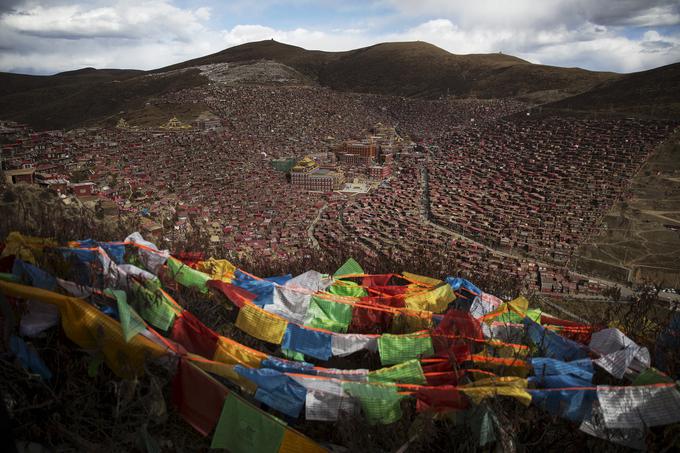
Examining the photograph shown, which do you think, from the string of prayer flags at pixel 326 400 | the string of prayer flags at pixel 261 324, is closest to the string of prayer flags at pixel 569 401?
the string of prayer flags at pixel 326 400

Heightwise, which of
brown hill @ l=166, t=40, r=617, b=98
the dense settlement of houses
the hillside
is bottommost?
the dense settlement of houses

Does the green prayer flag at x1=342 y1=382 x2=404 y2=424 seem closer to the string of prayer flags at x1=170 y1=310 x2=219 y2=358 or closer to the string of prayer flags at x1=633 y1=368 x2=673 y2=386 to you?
the string of prayer flags at x1=170 y1=310 x2=219 y2=358

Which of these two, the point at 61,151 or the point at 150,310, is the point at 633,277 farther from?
the point at 61,151

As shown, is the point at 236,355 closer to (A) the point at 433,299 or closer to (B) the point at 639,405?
(A) the point at 433,299

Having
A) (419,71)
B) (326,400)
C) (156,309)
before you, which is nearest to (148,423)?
(156,309)

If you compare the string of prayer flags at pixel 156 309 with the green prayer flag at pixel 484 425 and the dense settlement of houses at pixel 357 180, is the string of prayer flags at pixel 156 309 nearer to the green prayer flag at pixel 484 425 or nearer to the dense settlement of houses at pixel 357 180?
the green prayer flag at pixel 484 425

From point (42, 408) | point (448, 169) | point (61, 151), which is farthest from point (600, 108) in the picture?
point (42, 408)

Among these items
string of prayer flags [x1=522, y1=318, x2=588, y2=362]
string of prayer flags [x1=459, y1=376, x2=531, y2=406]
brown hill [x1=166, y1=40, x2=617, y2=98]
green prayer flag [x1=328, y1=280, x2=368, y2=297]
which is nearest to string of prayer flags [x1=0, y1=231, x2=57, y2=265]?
green prayer flag [x1=328, y1=280, x2=368, y2=297]
